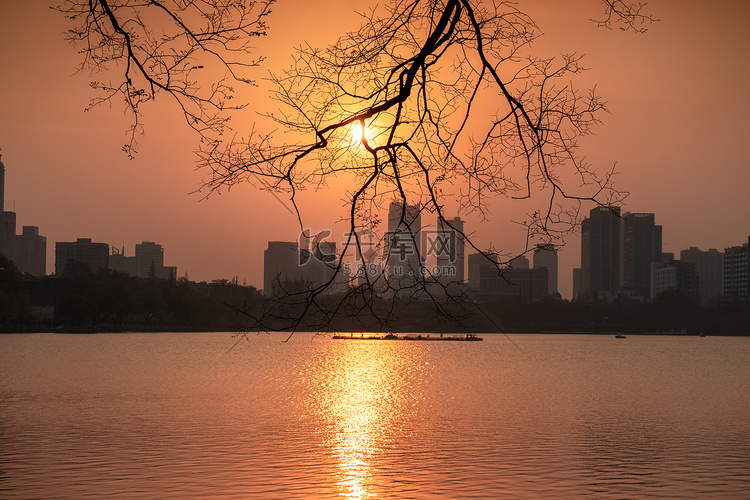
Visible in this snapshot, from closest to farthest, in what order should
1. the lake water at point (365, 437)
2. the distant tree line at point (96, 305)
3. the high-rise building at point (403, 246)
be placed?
the high-rise building at point (403, 246) → the lake water at point (365, 437) → the distant tree line at point (96, 305)

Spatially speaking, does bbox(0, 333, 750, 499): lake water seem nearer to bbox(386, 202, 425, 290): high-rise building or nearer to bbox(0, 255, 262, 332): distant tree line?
bbox(386, 202, 425, 290): high-rise building

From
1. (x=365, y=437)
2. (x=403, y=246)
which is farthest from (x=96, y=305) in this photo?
(x=403, y=246)

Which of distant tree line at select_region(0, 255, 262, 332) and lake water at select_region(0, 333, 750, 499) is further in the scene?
distant tree line at select_region(0, 255, 262, 332)

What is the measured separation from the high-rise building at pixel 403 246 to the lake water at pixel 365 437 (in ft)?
49.0

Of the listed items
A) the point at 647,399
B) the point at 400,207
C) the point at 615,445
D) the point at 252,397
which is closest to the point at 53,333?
the point at 252,397

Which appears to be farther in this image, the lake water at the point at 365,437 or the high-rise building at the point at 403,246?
the lake water at the point at 365,437

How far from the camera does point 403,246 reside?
7910mm

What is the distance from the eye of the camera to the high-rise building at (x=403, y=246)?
7582mm

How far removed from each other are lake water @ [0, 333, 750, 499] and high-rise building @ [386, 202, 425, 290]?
49.0 feet

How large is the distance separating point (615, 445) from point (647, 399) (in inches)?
878

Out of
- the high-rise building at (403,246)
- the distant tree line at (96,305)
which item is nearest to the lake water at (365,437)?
the high-rise building at (403,246)

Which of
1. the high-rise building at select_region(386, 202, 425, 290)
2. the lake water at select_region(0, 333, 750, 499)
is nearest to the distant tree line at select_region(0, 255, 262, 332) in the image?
the lake water at select_region(0, 333, 750, 499)

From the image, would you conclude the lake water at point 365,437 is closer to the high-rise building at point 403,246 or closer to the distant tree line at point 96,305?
the high-rise building at point 403,246

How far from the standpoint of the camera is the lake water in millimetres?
23031
